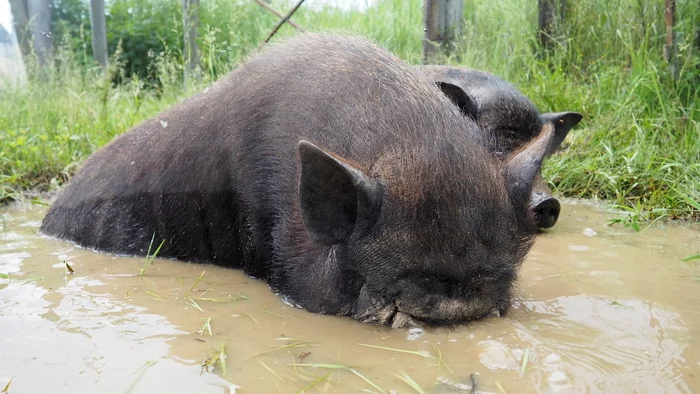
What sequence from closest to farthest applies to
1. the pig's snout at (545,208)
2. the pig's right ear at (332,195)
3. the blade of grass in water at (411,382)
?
the blade of grass in water at (411,382) → the pig's right ear at (332,195) → the pig's snout at (545,208)

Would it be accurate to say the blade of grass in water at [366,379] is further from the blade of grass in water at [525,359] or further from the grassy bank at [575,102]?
the grassy bank at [575,102]

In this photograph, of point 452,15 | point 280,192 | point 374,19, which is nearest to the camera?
point 280,192

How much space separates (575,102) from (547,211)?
271cm

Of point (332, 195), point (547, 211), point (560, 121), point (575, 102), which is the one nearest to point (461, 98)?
point (560, 121)

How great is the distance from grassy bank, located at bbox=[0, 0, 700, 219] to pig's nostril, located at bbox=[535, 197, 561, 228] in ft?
1.61

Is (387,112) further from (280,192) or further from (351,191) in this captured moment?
(280,192)

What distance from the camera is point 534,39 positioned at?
7.38 metres

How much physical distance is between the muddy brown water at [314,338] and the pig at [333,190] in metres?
0.14

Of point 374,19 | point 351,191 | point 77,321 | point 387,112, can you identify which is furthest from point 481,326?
point 374,19

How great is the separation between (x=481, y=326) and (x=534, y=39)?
5499 mm

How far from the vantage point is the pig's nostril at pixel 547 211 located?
4.04 metres

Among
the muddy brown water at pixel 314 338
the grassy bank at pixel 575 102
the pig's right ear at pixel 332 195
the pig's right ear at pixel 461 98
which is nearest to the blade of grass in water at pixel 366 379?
the muddy brown water at pixel 314 338

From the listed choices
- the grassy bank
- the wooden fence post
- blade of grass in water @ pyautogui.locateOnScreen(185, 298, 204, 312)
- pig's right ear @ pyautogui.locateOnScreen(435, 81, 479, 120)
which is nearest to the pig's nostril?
the grassy bank

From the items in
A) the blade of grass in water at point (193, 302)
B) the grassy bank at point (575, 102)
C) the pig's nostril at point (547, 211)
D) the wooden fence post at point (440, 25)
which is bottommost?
the blade of grass in water at point (193, 302)
